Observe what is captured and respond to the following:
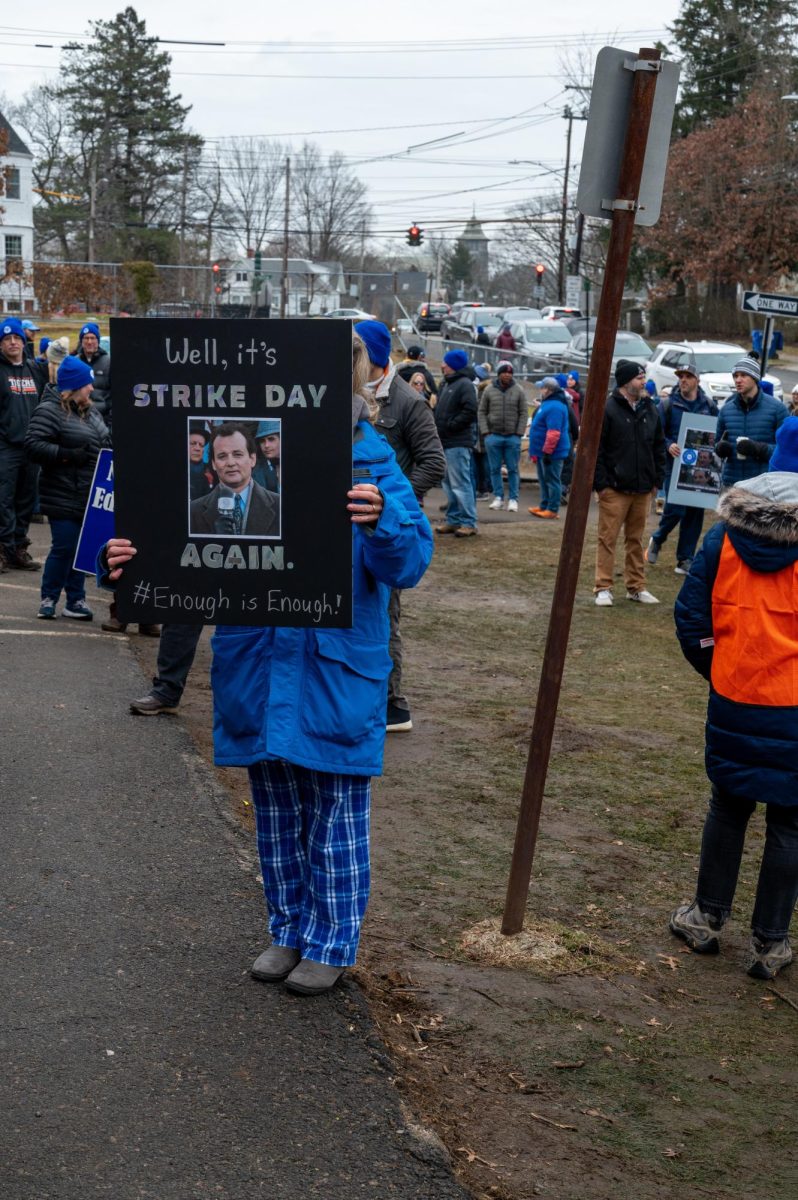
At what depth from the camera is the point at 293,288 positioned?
5884 centimetres

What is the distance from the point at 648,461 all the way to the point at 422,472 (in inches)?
193

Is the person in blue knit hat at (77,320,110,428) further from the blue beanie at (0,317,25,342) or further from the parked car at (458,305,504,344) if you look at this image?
the parked car at (458,305,504,344)

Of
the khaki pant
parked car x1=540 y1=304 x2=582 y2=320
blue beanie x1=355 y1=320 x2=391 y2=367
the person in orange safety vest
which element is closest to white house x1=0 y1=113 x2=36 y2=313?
parked car x1=540 y1=304 x2=582 y2=320

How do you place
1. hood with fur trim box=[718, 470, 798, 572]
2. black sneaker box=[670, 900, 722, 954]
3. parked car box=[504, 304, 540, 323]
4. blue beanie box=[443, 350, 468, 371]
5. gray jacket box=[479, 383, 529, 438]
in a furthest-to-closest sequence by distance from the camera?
parked car box=[504, 304, 540, 323], gray jacket box=[479, 383, 529, 438], blue beanie box=[443, 350, 468, 371], black sneaker box=[670, 900, 722, 954], hood with fur trim box=[718, 470, 798, 572]

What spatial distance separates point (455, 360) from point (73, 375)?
20.7 feet

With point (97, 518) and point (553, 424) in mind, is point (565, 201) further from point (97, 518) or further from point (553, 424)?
point (97, 518)

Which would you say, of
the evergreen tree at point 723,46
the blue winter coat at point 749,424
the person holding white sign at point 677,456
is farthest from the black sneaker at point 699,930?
the evergreen tree at point 723,46

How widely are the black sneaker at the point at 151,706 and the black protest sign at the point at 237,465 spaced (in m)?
3.72

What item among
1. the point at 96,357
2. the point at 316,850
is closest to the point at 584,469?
the point at 316,850

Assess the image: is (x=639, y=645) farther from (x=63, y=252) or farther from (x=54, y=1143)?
(x=63, y=252)

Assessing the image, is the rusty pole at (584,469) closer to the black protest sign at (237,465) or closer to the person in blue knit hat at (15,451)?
the black protest sign at (237,465)

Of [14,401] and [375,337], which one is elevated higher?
[375,337]

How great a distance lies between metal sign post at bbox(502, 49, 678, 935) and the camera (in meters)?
4.63

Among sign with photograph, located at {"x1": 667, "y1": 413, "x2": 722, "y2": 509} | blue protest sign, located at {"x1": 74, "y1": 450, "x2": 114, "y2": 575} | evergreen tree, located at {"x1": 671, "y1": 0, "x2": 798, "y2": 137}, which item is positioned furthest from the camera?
evergreen tree, located at {"x1": 671, "y1": 0, "x2": 798, "y2": 137}
